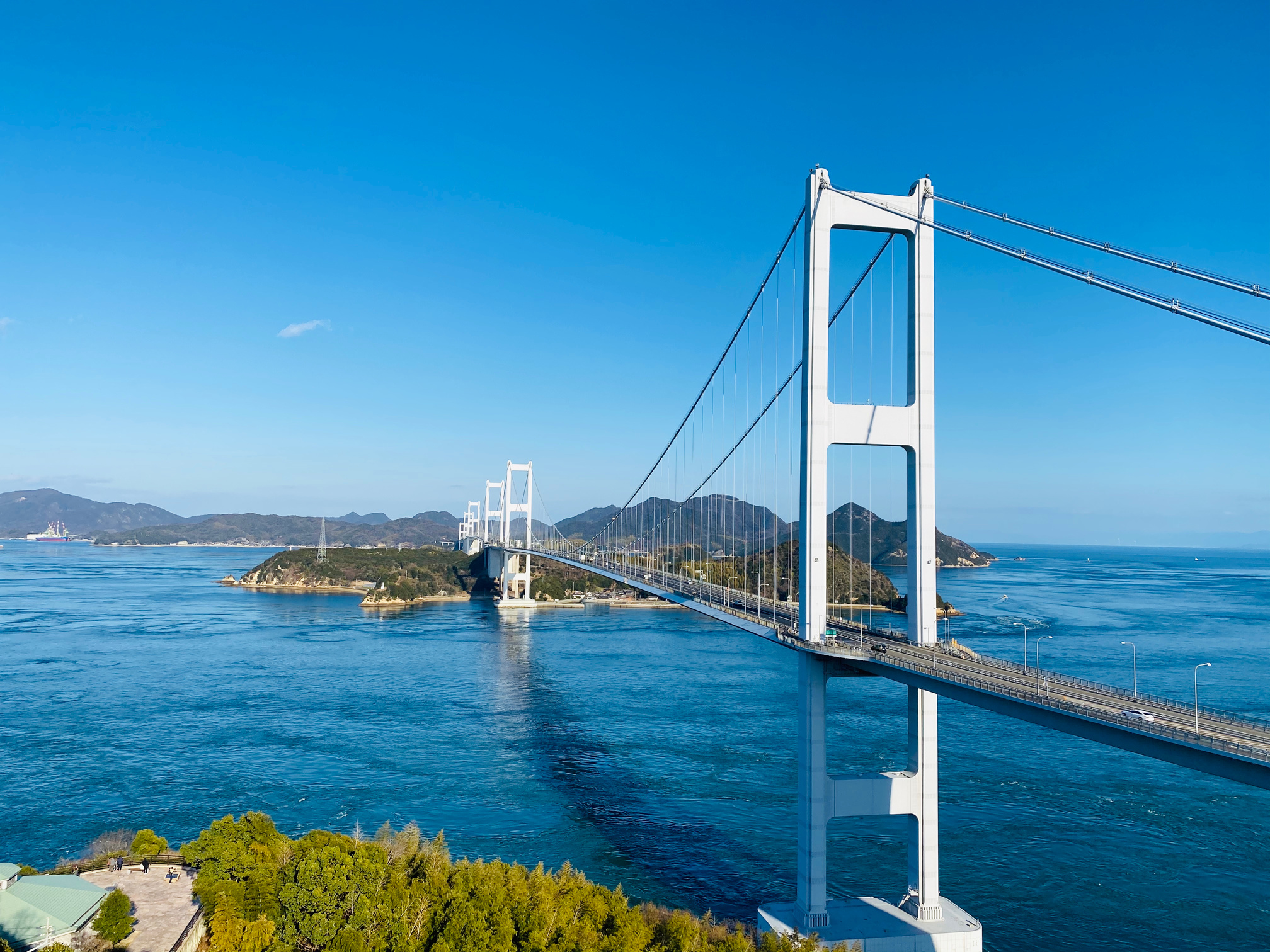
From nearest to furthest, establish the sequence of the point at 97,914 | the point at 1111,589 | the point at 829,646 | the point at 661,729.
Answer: the point at 97,914 < the point at 829,646 < the point at 661,729 < the point at 1111,589

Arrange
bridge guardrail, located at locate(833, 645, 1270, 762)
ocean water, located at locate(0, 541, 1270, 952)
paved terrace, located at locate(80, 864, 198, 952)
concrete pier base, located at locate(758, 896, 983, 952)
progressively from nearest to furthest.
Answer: bridge guardrail, located at locate(833, 645, 1270, 762) → paved terrace, located at locate(80, 864, 198, 952) → concrete pier base, located at locate(758, 896, 983, 952) → ocean water, located at locate(0, 541, 1270, 952)

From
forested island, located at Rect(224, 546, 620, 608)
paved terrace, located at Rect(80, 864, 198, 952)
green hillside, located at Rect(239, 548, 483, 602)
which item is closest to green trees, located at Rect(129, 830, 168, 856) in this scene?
paved terrace, located at Rect(80, 864, 198, 952)

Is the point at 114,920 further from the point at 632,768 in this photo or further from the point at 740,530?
the point at 740,530

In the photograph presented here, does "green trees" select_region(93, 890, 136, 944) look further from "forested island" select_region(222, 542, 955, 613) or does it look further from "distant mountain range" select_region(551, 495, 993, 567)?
"forested island" select_region(222, 542, 955, 613)

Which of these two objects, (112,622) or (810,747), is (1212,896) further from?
(112,622)

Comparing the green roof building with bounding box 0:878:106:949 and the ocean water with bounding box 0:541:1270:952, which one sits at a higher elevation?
the green roof building with bounding box 0:878:106:949

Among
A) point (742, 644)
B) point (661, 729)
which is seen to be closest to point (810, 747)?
point (661, 729)
